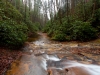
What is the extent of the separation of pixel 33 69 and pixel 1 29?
202 inches

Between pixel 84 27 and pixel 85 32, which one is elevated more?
pixel 84 27

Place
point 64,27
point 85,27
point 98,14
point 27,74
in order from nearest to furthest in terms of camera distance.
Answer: point 27,74, point 85,27, point 98,14, point 64,27

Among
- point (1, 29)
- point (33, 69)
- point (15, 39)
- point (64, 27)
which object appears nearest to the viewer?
point (33, 69)

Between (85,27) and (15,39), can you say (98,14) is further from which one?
(15,39)

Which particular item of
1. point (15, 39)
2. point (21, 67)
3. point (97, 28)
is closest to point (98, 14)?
point (97, 28)

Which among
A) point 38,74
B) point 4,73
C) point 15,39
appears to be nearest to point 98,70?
point 38,74

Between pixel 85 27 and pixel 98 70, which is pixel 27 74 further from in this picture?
pixel 85 27

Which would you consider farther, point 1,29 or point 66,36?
point 66,36

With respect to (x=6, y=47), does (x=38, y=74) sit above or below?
below

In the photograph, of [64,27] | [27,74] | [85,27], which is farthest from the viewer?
[64,27]

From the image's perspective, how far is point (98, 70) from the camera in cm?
624

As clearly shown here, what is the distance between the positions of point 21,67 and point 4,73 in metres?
1.09

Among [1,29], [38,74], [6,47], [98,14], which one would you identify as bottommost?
[38,74]

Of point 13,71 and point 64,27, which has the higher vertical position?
point 64,27
